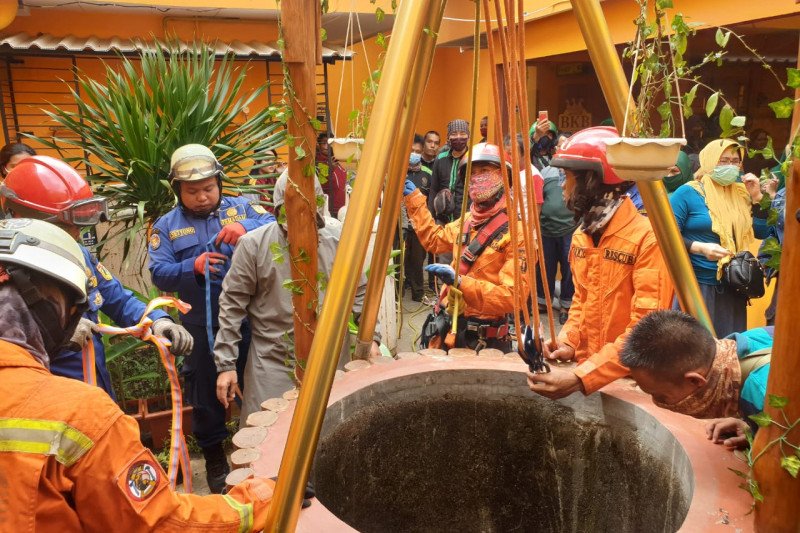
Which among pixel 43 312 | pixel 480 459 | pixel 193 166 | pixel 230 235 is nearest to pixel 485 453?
pixel 480 459

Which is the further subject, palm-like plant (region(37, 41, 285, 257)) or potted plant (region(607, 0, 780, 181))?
palm-like plant (region(37, 41, 285, 257))

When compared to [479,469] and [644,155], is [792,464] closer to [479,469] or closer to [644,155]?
[644,155]

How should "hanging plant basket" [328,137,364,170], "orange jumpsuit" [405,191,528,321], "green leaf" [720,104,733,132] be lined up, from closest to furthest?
"green leaf" [720,104,733,132] → "hanging plant basket" [328,137,364,170] → "orange jumpsuit" [405,191,528,321]

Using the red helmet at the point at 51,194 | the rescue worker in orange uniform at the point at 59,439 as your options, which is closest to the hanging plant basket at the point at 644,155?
the rescue worker in orange uniform at the point at 59,439

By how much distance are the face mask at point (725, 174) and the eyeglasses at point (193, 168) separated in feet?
10.2

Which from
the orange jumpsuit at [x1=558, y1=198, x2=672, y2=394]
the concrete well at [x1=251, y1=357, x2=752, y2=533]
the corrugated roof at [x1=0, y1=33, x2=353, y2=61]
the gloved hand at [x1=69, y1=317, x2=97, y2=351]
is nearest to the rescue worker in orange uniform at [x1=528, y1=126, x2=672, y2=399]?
the orange jumpsuit at [x1=558, y1=198, x2=672, y2=394]

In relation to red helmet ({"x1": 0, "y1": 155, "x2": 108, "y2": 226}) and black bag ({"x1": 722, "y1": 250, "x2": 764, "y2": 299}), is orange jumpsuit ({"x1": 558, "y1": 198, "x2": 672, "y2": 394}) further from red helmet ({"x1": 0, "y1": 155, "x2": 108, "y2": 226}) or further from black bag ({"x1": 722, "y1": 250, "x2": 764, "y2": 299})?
red helmet ({"x1": 0, "y1": 155, "x2": 108, "y2": 226})

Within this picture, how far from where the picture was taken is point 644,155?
1.52 meters

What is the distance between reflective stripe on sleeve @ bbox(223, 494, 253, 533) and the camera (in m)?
1.59

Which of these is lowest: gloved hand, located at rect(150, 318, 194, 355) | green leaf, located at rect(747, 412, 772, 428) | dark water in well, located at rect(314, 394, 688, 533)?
dark water in well, located at rect(314, 394, 688, 533)

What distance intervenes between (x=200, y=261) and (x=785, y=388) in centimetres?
299

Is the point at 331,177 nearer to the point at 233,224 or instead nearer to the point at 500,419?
the point at 233,224

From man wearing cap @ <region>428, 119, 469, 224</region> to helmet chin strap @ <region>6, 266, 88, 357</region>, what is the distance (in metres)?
5.18

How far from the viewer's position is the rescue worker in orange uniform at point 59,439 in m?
1.32
